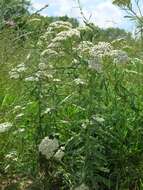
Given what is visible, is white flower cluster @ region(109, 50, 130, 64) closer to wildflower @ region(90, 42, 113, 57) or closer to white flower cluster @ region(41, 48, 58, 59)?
wildflower @ region(90, 42, 113, 57)

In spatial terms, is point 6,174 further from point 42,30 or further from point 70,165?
point 42,30

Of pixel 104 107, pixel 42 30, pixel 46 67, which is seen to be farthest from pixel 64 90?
pixel 42 30

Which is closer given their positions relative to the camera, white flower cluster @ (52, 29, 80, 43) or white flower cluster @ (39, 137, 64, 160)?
white flower cluster @ (39, 137, 64, 160)

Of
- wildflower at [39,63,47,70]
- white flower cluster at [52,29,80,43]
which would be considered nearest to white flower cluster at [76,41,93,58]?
white flower cluster at [52,29,80,43]

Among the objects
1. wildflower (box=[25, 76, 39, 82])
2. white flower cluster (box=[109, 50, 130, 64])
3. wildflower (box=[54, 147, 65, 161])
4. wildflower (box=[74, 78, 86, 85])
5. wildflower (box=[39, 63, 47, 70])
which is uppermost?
white flower cluster (box=[109, 50, 130, 64])

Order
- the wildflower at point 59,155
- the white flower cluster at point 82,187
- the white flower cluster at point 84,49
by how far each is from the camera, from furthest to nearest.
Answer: the white flower cluster at point 84,49
the wildflower at point 59,155
the white flower cluster at point 82,187

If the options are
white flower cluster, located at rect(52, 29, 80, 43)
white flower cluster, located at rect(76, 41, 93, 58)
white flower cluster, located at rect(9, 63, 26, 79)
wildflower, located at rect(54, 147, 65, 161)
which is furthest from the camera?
white flower cluster, located at rect(9, 63, 26, 79)

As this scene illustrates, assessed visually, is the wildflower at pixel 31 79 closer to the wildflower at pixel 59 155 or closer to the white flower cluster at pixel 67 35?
the white flower cluster at pixel 67 35

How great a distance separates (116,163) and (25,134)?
624 millimetres

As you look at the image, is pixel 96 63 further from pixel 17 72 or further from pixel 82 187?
pixel 17 72

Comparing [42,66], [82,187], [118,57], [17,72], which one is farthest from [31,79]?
[82,187]

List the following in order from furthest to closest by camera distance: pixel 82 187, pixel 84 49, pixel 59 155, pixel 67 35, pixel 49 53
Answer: pixel 49 53
pixel 67 35
pixel 84 49
pixel 59 155
pixel 82 187

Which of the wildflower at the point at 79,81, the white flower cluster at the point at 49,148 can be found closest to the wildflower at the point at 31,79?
the wildflower at the point at 79,81

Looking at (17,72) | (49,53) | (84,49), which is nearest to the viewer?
(84,49)
